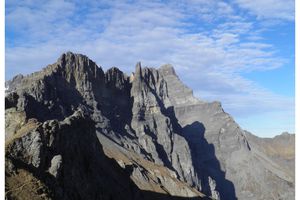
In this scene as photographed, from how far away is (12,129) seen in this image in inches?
2724

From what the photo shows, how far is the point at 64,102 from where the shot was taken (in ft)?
612

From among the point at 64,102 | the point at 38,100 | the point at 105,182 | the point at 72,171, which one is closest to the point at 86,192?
the point at 72,171
